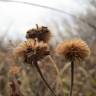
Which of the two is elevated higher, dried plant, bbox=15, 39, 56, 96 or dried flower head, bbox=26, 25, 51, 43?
dried flower head, bbox=26, 25, 51, 43

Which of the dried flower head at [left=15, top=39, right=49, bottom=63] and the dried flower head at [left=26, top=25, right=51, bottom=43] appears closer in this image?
the dried flower head at [left=15, top=39, right=49, bottom=63]

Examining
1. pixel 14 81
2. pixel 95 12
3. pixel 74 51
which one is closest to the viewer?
pixel 74 51

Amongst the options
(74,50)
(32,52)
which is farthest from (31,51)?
(74,50)

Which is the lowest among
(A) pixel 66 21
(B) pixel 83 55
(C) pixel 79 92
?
(C) pixel 79 92

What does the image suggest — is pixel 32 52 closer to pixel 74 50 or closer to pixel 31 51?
pixel 31 51

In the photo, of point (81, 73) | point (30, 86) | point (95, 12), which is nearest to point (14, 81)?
point (30, 86)

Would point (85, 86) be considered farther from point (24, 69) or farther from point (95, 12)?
point (95, 12)
